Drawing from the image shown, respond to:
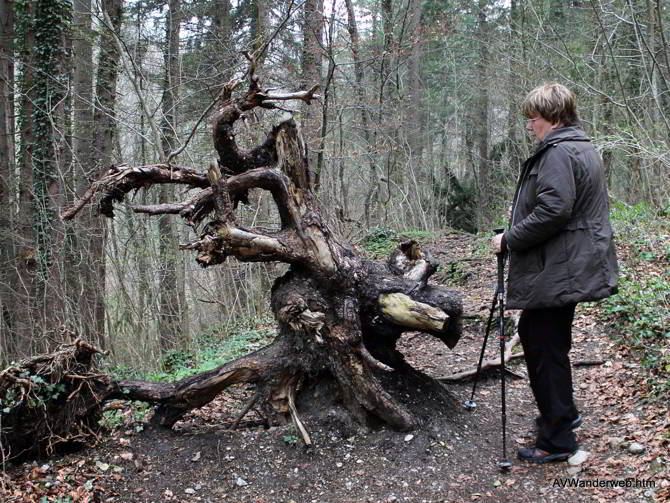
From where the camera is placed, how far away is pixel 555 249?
3.42 meters

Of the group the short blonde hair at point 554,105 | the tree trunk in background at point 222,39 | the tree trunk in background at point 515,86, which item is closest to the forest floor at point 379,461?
the short blonde hair at point 554,105

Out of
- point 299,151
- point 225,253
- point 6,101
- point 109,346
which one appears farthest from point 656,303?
point 6,101

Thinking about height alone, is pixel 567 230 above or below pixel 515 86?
below

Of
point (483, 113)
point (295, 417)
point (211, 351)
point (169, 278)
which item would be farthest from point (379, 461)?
point (483, 113)

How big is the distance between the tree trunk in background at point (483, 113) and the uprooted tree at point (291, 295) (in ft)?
43.3

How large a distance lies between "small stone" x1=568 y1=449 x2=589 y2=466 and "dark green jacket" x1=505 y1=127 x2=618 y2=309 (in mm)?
1035

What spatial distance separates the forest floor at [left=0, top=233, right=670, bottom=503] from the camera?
3480 mm

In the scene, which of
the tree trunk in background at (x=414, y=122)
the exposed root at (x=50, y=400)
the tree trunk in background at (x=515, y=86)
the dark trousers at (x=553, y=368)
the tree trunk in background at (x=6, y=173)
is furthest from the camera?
the tree trunk in background at (x=515, y=86)

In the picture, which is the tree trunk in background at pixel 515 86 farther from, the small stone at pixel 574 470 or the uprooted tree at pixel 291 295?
the small stone at pixel 574 470

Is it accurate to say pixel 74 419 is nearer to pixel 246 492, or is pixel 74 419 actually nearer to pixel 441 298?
pixel 246 492

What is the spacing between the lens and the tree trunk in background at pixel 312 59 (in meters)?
11.0

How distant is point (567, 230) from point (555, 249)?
0.44ft

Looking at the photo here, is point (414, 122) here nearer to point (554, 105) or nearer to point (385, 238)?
point (385, 238)

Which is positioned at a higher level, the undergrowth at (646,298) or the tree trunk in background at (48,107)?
the tree trunk in background at (48,107)
